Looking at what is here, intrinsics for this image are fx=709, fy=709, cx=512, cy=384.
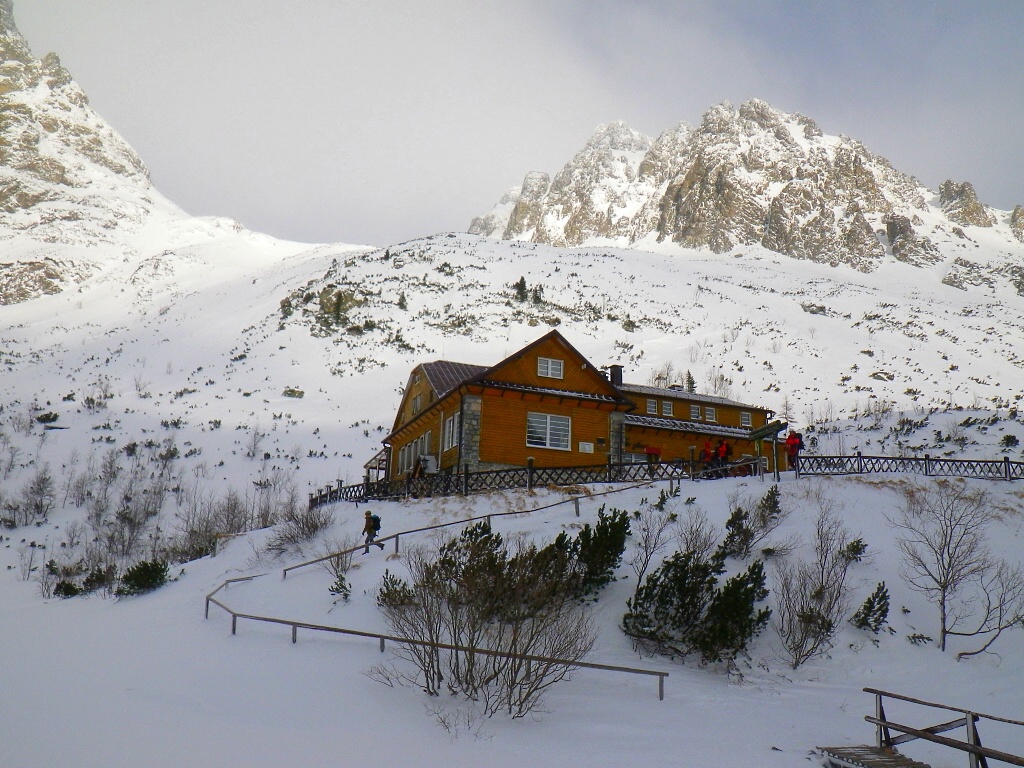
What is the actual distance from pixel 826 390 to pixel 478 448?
49.3 meters

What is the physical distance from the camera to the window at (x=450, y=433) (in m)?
30.6

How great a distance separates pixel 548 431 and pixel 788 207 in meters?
131

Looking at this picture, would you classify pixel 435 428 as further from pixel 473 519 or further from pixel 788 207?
pixel 788 207

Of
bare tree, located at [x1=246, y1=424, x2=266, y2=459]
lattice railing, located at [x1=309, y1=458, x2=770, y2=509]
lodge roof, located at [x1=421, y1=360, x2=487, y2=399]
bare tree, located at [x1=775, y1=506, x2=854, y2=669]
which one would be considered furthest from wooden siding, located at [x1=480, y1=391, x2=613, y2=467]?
bare tree, located at [x1=246, y1=424, x2=266, y2=459]

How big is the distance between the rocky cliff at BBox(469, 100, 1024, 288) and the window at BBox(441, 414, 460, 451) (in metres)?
117

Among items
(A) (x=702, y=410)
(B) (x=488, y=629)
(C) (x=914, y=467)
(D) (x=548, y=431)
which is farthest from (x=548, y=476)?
(A) (x=702, y=410)

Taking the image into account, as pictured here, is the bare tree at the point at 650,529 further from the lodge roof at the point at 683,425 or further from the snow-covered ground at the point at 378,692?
the lodge roof at the point at 683,425

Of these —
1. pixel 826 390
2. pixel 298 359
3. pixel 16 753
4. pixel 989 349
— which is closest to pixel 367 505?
pixel 16 753

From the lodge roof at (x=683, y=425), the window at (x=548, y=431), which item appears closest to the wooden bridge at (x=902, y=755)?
the window at (x=548, y=431)

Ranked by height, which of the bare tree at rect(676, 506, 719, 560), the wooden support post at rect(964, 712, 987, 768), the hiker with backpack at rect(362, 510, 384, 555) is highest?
the bare tree at rect(676, 506, 719, 560)

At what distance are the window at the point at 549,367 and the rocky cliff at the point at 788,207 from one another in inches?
4484

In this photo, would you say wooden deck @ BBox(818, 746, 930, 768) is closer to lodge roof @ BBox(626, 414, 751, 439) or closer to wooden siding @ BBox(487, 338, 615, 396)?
wooden siding @ BBox(487, 338, 615, 396)

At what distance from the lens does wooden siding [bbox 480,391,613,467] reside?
29875 mm

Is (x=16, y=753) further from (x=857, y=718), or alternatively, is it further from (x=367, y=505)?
(x=367, y=505)
